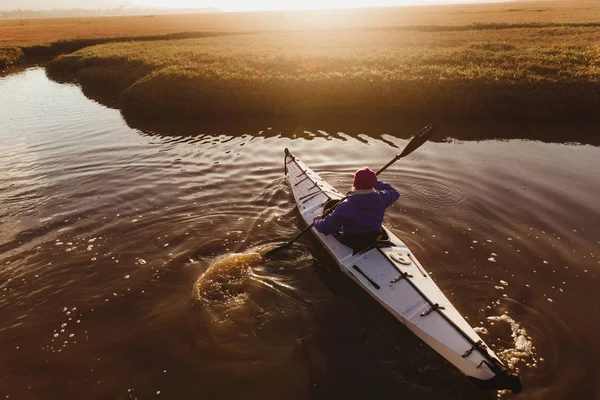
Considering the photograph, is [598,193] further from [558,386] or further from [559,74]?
[559,74]

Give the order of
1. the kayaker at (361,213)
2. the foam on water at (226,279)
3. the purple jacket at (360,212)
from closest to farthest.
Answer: the kayaker at (361,213), the purple jacket at (360,212), the foam on water at (226,279)

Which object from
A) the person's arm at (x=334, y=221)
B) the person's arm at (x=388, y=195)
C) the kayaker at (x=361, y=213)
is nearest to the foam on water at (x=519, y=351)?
the kayaker at (x=361, y=213)

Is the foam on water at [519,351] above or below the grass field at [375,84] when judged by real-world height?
below

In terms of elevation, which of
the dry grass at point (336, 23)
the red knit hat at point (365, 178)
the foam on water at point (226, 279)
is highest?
the dry grass at point (336, 23)

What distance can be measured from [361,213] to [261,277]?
292cm

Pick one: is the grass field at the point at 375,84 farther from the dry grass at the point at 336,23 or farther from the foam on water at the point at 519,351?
the dry grass at the point at 336,23

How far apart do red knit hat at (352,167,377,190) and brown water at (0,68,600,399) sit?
8.24 ft

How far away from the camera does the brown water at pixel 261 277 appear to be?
6.24 metres

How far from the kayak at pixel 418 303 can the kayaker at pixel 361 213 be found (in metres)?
0.26

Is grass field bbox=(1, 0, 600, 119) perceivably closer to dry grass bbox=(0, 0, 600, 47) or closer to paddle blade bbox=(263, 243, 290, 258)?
paddle blade bbox=(263, 243, 290, 258)

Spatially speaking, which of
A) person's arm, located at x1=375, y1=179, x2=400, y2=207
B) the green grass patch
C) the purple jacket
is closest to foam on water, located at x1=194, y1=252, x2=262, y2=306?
the purple jacket

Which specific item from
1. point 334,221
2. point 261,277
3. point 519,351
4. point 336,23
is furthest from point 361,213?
point 336,23

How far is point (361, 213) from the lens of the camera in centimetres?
780

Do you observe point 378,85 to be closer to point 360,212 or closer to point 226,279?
point 360,212
